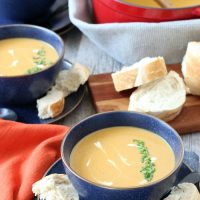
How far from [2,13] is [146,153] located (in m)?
0.81

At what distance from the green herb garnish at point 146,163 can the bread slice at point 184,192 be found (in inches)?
2.2

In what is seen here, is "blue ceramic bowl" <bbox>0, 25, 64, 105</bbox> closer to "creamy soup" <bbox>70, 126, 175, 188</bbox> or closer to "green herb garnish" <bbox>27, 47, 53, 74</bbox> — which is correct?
"green herb garnish" <bbox>27, 47, 53, 74</bbox>

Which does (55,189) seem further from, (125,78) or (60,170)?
(125,78)

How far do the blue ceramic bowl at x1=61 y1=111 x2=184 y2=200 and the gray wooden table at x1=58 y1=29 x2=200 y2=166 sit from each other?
0.80ft

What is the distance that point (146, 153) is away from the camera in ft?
2.78

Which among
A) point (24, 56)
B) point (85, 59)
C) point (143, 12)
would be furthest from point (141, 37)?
point (24, 56)

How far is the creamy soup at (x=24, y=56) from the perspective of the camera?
1161 mm

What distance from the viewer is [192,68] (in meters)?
1.20

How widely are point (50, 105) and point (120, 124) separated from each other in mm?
243

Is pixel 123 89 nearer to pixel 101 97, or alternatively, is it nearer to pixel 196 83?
pixel 101 97

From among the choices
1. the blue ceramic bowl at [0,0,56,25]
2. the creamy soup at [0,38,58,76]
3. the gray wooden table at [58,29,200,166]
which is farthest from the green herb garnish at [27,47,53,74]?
the blue ceramic bowl at [0,0,56,25]

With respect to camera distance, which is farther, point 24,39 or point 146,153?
point 24,39

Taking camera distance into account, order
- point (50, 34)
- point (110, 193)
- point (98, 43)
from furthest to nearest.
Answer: point (98, 43) < point (50, 34) < point (110, 193)

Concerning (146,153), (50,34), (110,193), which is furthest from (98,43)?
(110,193)
